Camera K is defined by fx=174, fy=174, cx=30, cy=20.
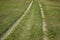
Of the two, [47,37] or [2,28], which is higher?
[2,28]

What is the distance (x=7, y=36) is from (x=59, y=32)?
13.3ft

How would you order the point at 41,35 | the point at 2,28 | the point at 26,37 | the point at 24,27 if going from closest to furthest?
the point at 26,37, the point at 41,35, the point at 2,28, the point at 24,27

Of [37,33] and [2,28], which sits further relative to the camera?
[2,28]

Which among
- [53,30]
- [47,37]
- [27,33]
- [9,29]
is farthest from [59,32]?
[9,29]

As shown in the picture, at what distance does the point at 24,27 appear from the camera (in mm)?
A: 13781

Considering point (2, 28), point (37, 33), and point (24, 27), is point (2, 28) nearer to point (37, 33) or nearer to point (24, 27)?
point (24, 27)

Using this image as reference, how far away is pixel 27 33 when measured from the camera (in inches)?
471

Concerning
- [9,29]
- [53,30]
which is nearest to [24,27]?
[9,29]

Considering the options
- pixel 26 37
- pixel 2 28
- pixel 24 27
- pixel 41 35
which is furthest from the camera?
pixel 24 27

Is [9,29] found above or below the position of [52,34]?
above

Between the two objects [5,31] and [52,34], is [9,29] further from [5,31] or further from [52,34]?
[52,34]

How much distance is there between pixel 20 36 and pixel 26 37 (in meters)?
0.42

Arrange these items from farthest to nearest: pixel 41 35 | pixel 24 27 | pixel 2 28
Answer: pixel 24 27, pixel 2 28, pixel 41 35

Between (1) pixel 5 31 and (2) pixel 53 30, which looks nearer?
(1) pixel 5 31
